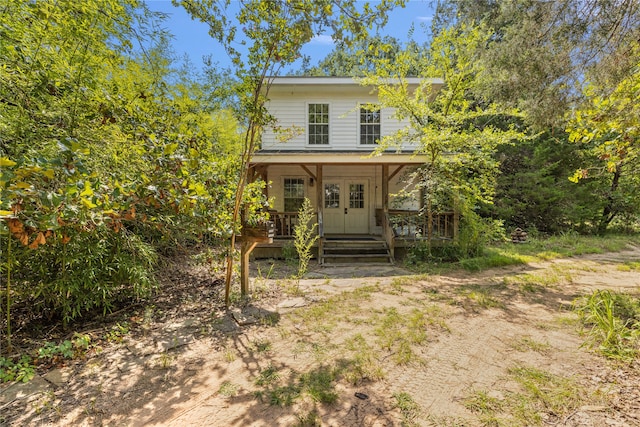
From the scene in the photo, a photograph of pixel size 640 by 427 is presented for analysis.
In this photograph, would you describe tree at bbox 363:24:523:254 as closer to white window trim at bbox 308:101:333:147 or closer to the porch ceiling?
the porch ceiling

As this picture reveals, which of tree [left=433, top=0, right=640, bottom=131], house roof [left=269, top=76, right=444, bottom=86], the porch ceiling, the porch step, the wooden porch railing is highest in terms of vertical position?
house roof [left=269, top=76, right=444, bottom=86]

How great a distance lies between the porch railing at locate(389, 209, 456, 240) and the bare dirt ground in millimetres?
3057

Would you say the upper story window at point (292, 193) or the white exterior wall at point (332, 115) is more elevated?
the white exterior wall at point (332, 115)

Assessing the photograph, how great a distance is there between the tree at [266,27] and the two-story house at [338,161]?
4.30 metres

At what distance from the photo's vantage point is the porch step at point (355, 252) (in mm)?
7730

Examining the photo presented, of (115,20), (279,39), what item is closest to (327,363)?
(279,39)

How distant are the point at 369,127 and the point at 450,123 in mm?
3249

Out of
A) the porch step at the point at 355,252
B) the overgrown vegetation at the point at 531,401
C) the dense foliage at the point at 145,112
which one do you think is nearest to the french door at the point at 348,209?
the porch step at the point at 355,252

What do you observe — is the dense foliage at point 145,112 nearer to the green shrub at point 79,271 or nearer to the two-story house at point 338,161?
the green shrub at point 79,271

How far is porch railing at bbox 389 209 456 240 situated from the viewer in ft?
26.5

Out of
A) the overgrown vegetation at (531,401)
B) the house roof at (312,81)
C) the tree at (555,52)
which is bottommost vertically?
the overgrown vegetation at (531,401)

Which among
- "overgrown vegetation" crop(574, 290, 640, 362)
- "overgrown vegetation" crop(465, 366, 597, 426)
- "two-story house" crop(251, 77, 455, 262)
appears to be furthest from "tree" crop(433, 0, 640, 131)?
"overgrown vegetation" crop(465, 366, 597, 426)

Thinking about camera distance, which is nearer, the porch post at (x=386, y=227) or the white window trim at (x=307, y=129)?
the porch post at (x=386, y=227)

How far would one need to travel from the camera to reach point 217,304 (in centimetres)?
451
